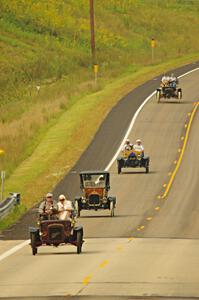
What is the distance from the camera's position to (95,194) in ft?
130

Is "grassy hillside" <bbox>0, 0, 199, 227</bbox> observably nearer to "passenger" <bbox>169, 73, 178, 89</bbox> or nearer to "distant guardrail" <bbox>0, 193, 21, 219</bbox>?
"passenger" <bbox>169, 73, 178, 89</bbox>

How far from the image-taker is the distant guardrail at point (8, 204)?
3775 centimetres

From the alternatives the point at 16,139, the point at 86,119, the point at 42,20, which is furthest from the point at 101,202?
the point at 42,20

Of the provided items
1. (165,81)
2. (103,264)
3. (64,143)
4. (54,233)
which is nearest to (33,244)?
(54,233)

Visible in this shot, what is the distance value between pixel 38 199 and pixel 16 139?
59.8ft

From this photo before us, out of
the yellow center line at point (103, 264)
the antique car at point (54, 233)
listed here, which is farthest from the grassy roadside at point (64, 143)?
the yellow center line at point (103, 264)

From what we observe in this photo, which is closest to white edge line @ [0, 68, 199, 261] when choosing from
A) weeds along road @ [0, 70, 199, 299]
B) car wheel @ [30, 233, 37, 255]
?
weeds along road @ [0, 70, 199, 299]

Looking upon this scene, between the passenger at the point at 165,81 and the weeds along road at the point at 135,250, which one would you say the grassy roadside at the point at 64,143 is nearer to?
the weeds along road at the point at 135,250

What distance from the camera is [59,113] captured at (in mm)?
71062

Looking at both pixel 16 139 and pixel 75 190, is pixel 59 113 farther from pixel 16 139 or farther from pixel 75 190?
pixel 75 190

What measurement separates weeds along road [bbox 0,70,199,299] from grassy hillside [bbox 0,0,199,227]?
6178mm

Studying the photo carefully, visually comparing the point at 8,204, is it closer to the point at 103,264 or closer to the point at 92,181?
the point at 92,181

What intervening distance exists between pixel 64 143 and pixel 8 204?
21408mm

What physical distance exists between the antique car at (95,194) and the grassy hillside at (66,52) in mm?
11356
